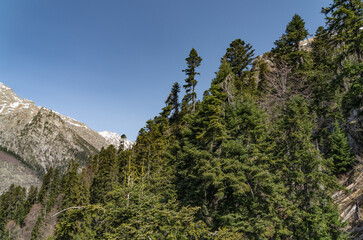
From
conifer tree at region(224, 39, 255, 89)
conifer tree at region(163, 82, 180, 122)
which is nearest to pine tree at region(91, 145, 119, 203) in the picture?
conifer tree at region(163, 82, 180, 122)

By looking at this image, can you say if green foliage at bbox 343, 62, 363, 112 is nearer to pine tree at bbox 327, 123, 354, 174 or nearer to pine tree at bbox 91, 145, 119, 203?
pine tree at bbox 327, 123, 354, 174

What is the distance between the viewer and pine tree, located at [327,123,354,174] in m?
21.8

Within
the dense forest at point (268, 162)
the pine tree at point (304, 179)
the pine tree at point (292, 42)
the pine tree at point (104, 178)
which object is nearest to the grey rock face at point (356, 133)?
the dense forest at point (268, 162)

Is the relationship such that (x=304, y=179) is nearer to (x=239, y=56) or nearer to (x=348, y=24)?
(x=348, y=24)

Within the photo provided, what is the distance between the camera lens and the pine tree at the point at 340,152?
71.5 ft

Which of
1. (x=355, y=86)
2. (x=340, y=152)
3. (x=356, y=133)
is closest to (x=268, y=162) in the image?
(x=355, y=86)

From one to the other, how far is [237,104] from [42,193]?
7573 cm

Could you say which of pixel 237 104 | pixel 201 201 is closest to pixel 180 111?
pixel 237 104

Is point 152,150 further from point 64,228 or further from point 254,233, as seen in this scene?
point 64,228

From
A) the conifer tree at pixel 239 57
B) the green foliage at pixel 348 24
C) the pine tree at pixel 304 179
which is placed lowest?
the pine tree at pixel 304 179

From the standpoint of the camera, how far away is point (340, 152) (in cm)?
2242

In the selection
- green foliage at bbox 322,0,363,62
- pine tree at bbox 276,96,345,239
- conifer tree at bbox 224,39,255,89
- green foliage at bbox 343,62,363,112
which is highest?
conifer tree at bbox 224,39,255,89

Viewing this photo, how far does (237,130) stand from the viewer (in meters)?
18.9

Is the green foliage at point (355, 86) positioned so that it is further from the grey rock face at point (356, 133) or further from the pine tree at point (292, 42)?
the pine tree at point (292, 42)
